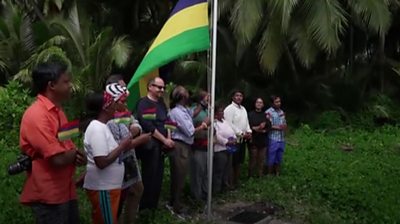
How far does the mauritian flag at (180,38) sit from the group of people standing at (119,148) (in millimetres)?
251

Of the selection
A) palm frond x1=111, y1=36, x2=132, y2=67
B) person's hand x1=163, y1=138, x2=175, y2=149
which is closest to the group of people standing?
A: person's hand x1=163, y1=138, x2=175, y2=149

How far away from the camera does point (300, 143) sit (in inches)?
471

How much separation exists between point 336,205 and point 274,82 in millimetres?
8049

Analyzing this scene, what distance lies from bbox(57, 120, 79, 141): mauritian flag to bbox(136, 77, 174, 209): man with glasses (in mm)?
2069

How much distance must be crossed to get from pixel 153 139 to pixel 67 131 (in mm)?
2384

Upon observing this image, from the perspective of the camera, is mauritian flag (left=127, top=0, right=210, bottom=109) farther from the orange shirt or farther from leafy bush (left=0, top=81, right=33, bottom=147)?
leafy bush (left=0, top=81, right=33, bottom=147)

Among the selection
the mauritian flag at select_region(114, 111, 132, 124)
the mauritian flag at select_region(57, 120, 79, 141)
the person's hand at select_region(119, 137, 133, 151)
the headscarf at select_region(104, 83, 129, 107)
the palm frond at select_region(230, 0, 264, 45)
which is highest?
the palm frond at select_region(230, 0, 264, 45)

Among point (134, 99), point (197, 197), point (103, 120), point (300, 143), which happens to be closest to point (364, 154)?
point (300, 143)

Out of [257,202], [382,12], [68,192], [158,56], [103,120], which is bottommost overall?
[257,202]

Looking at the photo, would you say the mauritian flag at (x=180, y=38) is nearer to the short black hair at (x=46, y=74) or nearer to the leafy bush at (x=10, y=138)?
the leafy bush at (x=10, y=138)

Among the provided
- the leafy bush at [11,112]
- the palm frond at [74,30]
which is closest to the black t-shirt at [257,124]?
the leafy bush at [11,112]

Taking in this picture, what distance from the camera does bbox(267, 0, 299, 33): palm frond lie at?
11930 mm

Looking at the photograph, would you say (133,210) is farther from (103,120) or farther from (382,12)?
(382,12)

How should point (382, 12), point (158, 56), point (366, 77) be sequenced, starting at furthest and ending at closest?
point (366, 77) < point (382, 12) < point (158, 56)
